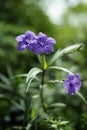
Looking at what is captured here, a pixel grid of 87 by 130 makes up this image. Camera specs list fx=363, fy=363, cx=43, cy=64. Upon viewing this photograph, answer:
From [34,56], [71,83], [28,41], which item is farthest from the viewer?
[34,56]

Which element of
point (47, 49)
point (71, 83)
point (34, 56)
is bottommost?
point (71, 83)

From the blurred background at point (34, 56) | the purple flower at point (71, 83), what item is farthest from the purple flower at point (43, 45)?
the blurred background at point (34, 56)

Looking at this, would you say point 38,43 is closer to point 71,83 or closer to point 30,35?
point 30,35

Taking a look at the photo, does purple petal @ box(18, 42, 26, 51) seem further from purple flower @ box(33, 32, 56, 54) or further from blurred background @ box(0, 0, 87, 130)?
blurred background @ box(0, 0, 87, 130)

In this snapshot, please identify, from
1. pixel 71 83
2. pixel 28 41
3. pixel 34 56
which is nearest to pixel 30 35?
pixel 28 41

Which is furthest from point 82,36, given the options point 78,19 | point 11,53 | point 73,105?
point 73,105

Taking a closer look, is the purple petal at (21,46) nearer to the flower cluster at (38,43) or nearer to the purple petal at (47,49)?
the flower cluster at (38,43)
